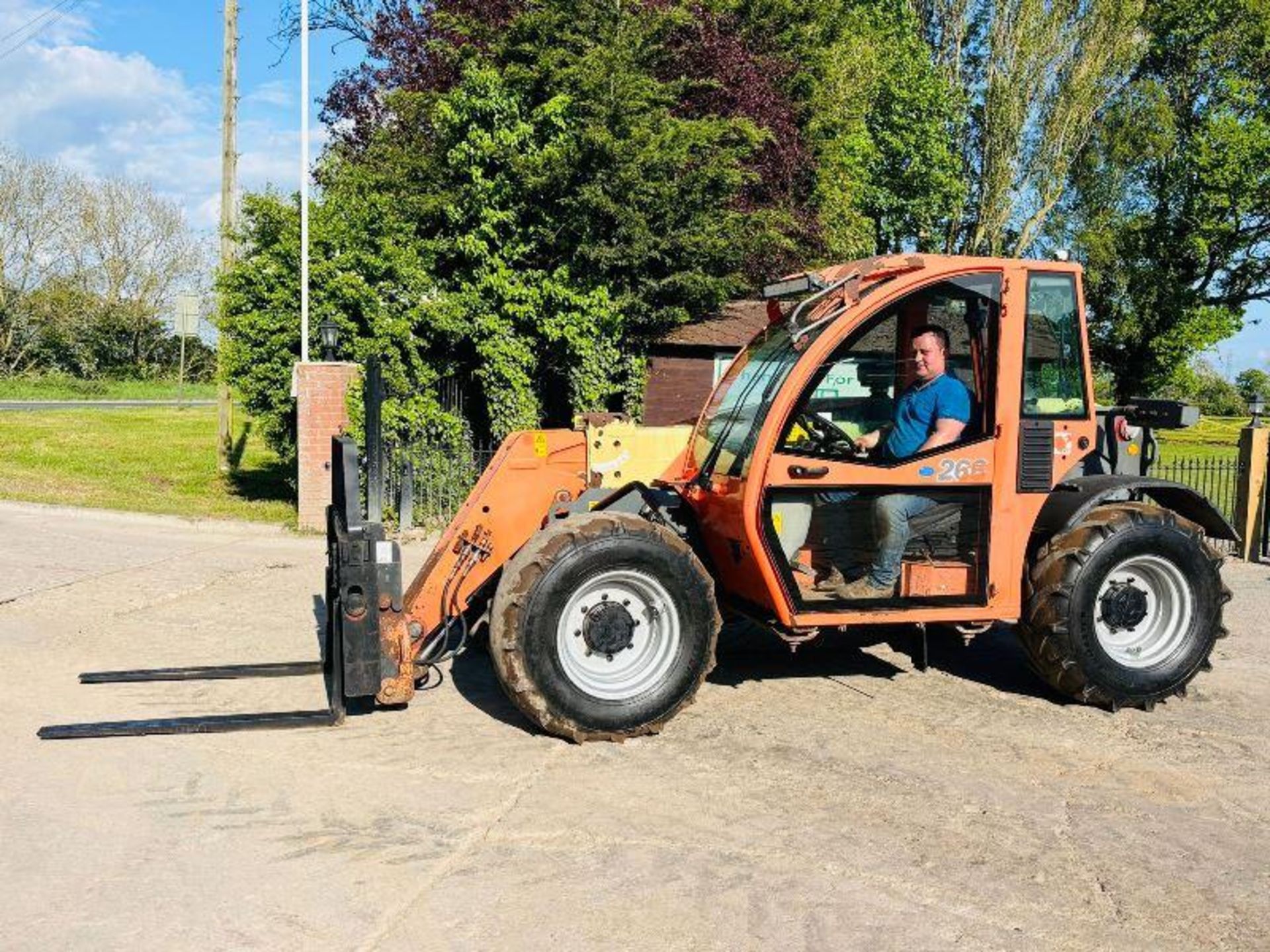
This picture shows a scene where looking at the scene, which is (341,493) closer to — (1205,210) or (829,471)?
(829,471)

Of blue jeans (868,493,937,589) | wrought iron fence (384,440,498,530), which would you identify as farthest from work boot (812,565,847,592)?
wrought iron fence (384,440,498,530)

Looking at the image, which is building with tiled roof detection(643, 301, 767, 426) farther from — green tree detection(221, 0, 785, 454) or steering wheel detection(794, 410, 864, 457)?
steering wheel detection(794, 410, 864, 457)

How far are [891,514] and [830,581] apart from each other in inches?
18.8

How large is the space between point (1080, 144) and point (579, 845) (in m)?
26.0

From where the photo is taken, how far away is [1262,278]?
32.3m

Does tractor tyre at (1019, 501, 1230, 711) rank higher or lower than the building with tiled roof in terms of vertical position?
lower

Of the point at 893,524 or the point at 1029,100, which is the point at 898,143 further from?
the point at 893,524

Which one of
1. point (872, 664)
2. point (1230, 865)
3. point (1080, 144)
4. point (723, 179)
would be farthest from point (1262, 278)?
point (1230, 865)

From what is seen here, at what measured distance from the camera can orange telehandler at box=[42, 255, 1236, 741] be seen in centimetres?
535

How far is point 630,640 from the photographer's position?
552 cm

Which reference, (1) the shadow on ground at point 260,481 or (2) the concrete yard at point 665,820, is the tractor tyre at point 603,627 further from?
(1) the shadow on ground at point 260,481

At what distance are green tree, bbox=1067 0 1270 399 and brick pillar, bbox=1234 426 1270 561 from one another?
19855 millimetres

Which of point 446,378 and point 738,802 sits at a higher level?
point 446,378

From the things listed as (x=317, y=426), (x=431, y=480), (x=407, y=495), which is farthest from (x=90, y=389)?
(x=407, y=495)
